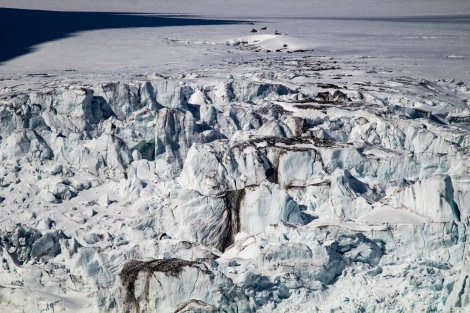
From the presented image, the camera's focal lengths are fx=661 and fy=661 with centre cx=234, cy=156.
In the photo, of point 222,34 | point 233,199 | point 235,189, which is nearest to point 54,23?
point 222,34

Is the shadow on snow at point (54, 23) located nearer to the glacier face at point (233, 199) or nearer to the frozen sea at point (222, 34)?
the frozen sea at point (222, 34)

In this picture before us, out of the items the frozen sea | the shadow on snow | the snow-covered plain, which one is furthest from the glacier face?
the shadow on snow

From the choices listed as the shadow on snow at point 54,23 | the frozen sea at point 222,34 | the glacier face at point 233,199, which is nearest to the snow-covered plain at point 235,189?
the glacier face at point 233,199

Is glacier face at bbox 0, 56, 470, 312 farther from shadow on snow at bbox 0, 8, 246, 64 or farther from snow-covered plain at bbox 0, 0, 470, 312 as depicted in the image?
shadow on snow at bbox 0, 8, 246, 64

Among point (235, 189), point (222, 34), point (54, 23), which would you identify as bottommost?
point (235, 189)

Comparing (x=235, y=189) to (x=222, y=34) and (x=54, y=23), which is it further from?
(x=54, y=23)

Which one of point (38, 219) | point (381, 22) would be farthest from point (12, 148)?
point (381, 22)
